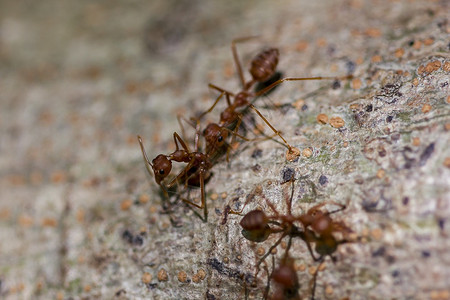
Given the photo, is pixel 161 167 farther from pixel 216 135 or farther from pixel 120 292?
pixel 120 292

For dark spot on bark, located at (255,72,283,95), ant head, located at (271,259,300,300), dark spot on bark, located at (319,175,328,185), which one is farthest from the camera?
dark spot on bark, located at (255,72,283,95)

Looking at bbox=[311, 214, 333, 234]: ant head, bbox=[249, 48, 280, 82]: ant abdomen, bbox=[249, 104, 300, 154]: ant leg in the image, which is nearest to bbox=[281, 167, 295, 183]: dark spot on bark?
bbox=[249, 104, 300, 154]: ant leg

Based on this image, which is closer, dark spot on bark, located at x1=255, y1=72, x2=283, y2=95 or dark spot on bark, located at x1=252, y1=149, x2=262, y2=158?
dark spot on bark, located at x1=252, y1=149, x2=262, y2=158

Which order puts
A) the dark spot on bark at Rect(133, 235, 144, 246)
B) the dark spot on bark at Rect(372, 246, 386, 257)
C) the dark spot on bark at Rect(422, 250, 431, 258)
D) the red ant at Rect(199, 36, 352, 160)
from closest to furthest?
the dark spot on bark at Rect(422, 250, 431, 258), the dark spot on bark at Rect(372, 246, 386, 257), the dark spot on bark at Rect(133, 235, 144, 246), the red ant at Rect(199, 36, 352, 160)

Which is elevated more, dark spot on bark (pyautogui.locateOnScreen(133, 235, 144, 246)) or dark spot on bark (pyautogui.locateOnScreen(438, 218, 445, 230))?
dark spot on bark (pyautogui.locateOnScreen(133, 235, 144, 246))

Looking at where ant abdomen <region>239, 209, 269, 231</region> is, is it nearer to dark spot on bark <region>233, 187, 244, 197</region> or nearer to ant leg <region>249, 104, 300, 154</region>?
dark spot on bark <region>233, 187, 244, 197</region>

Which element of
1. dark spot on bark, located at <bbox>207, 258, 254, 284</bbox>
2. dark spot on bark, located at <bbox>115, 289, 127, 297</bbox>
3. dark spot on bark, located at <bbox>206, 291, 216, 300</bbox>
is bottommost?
dark spot on bark, located at <bbox>206, 291, 216, 300</bbox>

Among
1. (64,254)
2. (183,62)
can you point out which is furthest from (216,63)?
(64,254)
